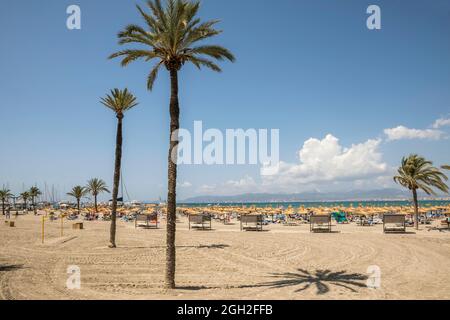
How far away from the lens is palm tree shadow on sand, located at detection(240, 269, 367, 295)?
9.50 metres

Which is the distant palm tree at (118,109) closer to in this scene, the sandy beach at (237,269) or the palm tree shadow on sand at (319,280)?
the sandy beach at (237,269)

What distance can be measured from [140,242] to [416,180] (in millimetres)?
21088

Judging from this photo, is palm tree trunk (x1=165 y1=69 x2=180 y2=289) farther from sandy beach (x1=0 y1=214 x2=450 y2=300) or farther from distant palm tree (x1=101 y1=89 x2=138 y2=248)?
distant palm tree (x1=101 y1=89 x2=138 y2=248)

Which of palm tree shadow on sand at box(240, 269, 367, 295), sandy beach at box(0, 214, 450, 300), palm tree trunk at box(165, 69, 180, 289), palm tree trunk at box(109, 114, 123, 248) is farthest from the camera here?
palm tree trunk at box(109, 114, 123, 248)

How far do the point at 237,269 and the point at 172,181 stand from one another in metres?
4.69

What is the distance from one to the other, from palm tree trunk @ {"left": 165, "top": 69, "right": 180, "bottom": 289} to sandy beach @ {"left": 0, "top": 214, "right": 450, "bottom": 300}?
676mm

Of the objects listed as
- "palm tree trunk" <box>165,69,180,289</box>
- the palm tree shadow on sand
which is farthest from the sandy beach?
"palm tree trunk" <box>165,69,180,289</box>

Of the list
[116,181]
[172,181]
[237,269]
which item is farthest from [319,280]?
[116,181]

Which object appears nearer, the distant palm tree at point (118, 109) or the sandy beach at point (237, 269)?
the sandy beach at point (237, 269)

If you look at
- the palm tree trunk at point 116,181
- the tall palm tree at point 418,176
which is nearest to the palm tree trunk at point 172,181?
the palm tree trunk at point 116,181

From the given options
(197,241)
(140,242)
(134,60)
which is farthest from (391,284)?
(140,242)

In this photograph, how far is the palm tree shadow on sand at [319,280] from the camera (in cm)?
950

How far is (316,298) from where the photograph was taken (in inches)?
323

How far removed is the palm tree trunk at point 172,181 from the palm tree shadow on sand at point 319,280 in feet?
7.83
